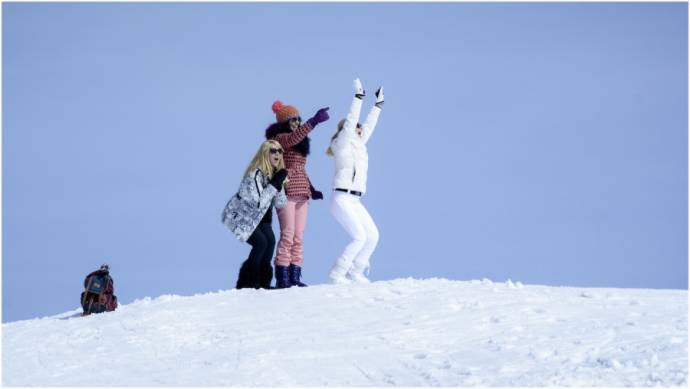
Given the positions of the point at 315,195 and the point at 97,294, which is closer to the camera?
the point at 97,294

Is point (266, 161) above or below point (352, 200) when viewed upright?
above

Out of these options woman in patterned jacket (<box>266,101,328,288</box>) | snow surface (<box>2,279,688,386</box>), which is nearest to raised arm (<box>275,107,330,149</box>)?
woman in patterned jacket (<box>266,101,328,288</box>)

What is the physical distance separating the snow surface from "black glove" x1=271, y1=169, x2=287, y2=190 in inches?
56.7

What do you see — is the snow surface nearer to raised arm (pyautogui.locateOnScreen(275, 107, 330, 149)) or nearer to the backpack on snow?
the backpack on snow

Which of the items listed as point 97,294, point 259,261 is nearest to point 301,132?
point 259,261

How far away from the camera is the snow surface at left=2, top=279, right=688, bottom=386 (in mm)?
8820

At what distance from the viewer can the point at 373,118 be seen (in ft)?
45.4

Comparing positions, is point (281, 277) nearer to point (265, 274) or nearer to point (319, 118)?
point (265, 274)

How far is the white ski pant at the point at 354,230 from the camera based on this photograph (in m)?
13.2

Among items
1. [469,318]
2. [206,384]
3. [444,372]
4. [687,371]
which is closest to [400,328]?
[469,318]

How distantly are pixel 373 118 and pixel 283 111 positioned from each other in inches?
50.2

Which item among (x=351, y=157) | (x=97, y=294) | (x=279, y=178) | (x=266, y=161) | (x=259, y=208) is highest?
(x=351, y=157)

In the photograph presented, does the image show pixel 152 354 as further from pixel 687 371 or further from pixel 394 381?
pixel 687 371

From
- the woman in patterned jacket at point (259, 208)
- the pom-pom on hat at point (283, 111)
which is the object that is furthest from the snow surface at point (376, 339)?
the pom-pom on hat at point (283, 111)
